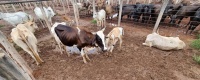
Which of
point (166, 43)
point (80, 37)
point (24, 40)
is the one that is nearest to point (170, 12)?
point (166, 43)

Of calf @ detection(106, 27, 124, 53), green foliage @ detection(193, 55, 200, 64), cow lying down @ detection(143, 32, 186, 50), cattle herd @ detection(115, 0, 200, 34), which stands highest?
cattle herd @ detection(115, 0, 200, 34)

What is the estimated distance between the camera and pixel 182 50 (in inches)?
167

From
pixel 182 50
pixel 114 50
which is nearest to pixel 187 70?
pixel 182 50

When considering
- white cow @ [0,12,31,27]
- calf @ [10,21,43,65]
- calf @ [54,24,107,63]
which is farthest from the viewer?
white cow @ [0,12,31,27]

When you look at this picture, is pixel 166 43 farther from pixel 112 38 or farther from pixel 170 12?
pixel 170 12

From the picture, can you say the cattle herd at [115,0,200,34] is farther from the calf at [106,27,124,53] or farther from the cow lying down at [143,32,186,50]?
the calf at [106,27,124,53]

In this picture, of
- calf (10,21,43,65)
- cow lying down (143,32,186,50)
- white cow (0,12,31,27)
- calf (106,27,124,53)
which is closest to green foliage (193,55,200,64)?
cow lying down (143,32,186,50)

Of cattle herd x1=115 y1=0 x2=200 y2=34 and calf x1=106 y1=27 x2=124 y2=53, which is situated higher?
cattle herd x1=115 y1=0 x2=200 y2=34

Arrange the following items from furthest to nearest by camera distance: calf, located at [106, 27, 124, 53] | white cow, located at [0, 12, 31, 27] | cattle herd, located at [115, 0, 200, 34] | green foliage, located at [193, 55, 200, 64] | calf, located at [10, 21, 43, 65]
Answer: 1. white cow, located at [0, 12, 31, 27]
2. cattle herd, located at [115, 0, 200, 34]
3. calf, located at [106, 27, 124, 53]
4. green foliage, located at [193, 55, 200, 64]
5. calf, located at [10, 21, 43, 65]

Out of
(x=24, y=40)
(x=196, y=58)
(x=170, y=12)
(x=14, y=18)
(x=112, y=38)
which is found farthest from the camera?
(x=170, y=12)

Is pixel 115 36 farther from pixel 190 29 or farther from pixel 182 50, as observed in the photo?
pixel 190 29

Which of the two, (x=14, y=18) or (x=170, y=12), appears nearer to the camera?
(x=14, y=18)

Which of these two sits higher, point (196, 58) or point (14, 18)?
point (14, 18)

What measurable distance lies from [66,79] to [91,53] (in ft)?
5.00
